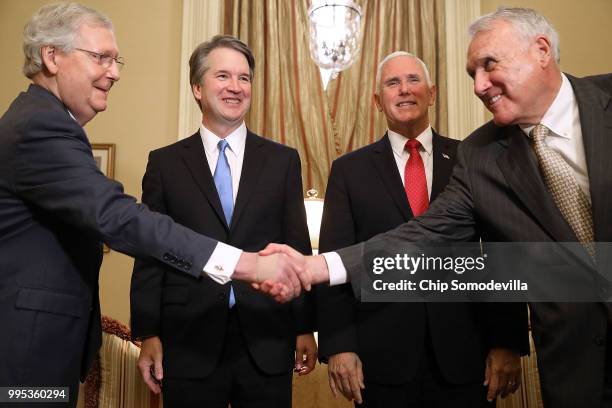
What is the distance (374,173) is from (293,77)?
2.82 meters

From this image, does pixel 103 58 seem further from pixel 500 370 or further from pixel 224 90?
pixel 500 370

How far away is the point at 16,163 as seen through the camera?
1.61 meters

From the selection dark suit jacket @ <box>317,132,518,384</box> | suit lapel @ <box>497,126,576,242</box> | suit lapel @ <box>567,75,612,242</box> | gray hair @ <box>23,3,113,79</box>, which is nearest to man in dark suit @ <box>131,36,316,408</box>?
dark suit jacket @ <box>317,132,518,384</box>

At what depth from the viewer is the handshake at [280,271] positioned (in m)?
1.90

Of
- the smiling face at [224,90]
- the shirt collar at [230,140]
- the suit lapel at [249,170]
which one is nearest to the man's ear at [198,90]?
the smiling face at [224,90]

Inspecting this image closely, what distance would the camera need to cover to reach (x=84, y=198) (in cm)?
165

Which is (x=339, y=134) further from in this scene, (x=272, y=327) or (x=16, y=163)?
(x=16, y=163)

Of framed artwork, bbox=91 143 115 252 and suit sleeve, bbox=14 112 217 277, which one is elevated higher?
framed artwork, bbox=91 143 115 252

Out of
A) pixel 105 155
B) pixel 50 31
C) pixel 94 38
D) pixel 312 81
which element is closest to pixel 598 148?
pixel 94 38

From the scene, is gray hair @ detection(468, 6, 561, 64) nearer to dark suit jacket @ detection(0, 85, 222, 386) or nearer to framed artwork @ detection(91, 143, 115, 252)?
dark suit jacket @ detection(0, 85, 222, 386)

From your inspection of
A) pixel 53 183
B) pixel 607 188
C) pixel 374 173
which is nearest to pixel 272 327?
pixel 374 173

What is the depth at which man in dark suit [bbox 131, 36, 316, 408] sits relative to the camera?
1896 millimetres

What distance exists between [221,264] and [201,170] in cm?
44

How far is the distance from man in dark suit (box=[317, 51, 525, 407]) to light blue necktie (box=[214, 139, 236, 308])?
355mm
